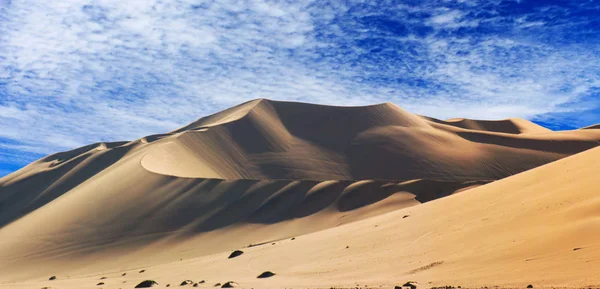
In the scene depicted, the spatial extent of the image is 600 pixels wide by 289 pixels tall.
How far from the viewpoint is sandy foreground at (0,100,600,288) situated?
1727 cm

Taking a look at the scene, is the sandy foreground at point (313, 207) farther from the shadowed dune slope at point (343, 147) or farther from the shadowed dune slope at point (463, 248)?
the shadowed dune slope at point (343, 147)

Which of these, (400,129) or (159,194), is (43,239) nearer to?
(159,194)

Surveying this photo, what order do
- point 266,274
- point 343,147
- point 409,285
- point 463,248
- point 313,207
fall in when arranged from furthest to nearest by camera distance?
point 343,147
point 313,207
point 266,274
point 463,248
point 409,285

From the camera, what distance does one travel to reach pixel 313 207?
42.1 m

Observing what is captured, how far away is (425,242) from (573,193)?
508 centimetres

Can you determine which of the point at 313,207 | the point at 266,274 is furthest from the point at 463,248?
the point at 313,207

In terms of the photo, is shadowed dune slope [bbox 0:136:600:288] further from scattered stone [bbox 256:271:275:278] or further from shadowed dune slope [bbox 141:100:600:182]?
shadowed dune slope [bbox 141:100:600:182]

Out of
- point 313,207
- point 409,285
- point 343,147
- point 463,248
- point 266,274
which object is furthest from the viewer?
point 343,147

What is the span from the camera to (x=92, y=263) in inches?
1545

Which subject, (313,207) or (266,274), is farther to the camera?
(313,207)

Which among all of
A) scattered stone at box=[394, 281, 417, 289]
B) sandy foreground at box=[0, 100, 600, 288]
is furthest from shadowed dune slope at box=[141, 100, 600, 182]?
scattered stone at box=[394, 281, 417, 289]

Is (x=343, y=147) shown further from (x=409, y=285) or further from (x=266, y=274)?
(x=409, y=285)

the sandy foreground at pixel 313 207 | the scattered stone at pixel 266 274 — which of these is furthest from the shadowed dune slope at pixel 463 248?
the scattered stone at pixel 266 274

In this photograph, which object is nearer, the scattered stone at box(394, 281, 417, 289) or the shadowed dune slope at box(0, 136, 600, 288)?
the shadowed dune slope at box(0, 136, 600, 288)
